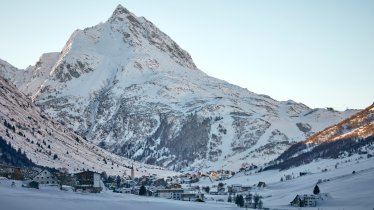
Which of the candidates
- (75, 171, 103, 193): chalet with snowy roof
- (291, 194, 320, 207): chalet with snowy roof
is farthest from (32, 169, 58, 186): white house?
(291, 194, 320, 207): chalet with snowy roof

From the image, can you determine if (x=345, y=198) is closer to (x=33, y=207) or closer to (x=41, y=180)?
(x=41, y=180)

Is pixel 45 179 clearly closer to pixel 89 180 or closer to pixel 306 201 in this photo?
pixel 89 180

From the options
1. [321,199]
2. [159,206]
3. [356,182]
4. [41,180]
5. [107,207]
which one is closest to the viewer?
[107,207]

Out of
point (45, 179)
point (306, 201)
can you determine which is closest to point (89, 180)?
point (45, 179)

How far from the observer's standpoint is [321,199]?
587 ft

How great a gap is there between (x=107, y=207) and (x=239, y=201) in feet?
255

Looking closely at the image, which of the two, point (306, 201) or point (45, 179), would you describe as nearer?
point (45, 179)

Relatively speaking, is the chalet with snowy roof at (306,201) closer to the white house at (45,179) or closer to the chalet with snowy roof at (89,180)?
the chalet with snowy roof at (89,180)

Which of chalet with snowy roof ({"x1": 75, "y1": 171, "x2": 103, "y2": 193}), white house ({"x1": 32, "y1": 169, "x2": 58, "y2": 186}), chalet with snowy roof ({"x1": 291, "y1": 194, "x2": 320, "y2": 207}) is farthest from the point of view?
chalet with snowy roof ({"x1": 291, "y1": 194, "x2": 320, "y2": 207})

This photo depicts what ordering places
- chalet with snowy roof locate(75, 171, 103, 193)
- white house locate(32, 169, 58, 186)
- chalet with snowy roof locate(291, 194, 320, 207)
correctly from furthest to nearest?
1. chalet with snowy roof locate(291, 194, 320, 207)
2. chalet with snowy roof locate(75, 171, 103, 193)
3. white house locate(32, 169, 58, 186)

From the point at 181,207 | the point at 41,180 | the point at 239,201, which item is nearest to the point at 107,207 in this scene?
the point at 181,207

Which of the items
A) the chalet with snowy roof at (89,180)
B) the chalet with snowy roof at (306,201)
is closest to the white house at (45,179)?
the chalet with snowy roof at (89,180)

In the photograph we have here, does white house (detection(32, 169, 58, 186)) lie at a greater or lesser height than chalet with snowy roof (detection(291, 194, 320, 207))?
greater

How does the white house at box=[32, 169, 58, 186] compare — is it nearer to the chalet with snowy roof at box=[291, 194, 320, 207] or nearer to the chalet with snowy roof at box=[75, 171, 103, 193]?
the chalet with snowy roof at box=[75, 171, 103, 193]
